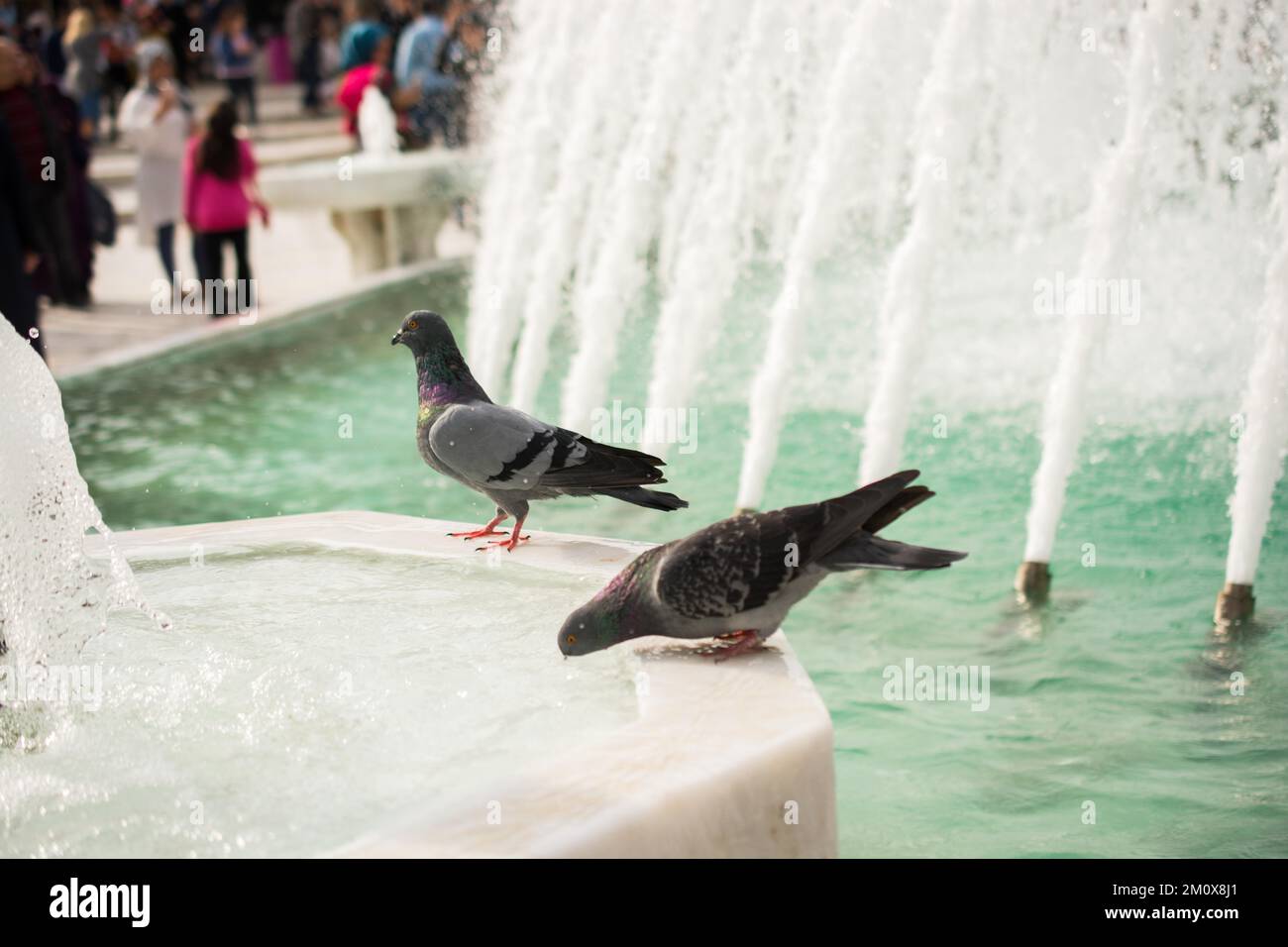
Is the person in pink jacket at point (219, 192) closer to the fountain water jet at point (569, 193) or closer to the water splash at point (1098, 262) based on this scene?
the fountain water jet at point (569, 193)

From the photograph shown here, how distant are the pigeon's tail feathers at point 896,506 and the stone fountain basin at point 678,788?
320mm

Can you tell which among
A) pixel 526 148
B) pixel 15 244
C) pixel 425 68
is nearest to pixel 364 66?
pixel 425 68

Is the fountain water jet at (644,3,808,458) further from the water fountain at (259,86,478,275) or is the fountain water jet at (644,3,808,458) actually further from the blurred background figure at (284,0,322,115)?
the blurred background figure at (284,0,322,115)

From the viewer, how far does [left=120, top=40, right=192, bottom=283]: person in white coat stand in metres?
10.6

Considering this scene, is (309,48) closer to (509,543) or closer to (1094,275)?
(1094,275)

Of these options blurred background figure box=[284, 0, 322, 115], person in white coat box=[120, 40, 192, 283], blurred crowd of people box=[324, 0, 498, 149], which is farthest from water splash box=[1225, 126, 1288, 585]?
blurred background figure box=[284, 0, 322, 115]

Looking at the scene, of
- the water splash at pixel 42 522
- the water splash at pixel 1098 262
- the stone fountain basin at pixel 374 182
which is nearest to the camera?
the water splash at pixel 42 522

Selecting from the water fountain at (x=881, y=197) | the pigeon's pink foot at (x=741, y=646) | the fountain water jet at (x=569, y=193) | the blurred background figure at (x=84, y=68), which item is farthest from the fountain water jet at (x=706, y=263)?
the blurred background figure at (x=84, y=68)

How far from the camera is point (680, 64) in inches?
315

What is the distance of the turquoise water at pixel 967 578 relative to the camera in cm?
365

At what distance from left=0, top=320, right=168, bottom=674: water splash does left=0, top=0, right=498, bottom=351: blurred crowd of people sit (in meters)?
3.44

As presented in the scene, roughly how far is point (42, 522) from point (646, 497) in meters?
1.42

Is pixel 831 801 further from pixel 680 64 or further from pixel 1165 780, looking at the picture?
pixel 680 64
